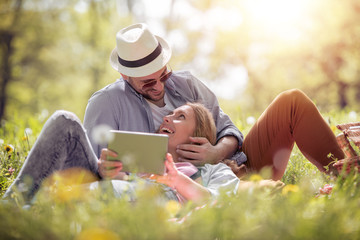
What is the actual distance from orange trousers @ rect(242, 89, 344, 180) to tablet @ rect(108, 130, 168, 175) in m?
1.44

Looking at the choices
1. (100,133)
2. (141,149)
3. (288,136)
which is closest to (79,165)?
(100,133)

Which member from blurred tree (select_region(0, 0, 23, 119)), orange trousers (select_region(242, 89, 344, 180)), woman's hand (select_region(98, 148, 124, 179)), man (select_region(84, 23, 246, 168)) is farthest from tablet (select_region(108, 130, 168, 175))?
blurred tree (select_region(0, 0, 23, 119))

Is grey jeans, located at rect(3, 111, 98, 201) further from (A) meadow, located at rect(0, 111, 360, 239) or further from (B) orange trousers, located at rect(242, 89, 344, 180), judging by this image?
(B) orange trousers, located at rect(242, 89, 344, 180)

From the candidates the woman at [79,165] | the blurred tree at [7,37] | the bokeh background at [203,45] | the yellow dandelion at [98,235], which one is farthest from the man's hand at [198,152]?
the blurred tree at [7,37]

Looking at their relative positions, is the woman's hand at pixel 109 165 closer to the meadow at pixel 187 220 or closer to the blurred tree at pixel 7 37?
the meadow at pixel 187 220

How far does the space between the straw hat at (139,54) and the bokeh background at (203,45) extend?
1127 cm

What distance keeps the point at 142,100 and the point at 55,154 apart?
1225mm

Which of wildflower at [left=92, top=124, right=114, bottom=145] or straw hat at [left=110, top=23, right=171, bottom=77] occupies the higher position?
straw hat at [left=110, top=23, right=171, bottom=77]

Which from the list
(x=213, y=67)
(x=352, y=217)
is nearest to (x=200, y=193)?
(x=352, y=217)

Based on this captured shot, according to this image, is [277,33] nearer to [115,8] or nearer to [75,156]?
[115,8]

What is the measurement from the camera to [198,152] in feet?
10.8

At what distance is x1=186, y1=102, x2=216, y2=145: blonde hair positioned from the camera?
345 cm

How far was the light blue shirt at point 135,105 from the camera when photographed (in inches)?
128

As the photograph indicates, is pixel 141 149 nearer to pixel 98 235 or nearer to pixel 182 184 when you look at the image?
pixel 182 184
